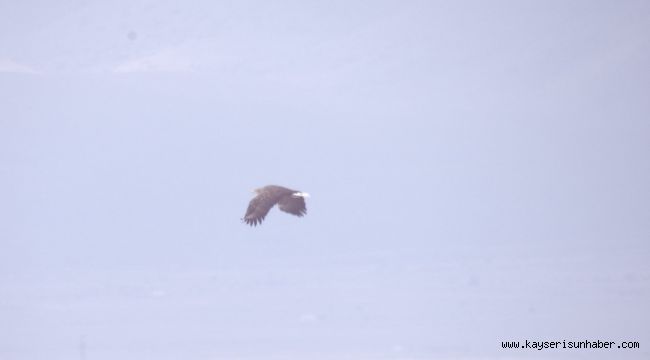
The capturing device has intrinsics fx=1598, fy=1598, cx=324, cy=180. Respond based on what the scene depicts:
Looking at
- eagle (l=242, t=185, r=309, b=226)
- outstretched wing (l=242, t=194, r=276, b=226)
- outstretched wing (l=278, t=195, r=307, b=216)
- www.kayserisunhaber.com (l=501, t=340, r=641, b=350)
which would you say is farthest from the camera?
www.kayserisunhaber.com (l=501, t=340, r=641, b=350)

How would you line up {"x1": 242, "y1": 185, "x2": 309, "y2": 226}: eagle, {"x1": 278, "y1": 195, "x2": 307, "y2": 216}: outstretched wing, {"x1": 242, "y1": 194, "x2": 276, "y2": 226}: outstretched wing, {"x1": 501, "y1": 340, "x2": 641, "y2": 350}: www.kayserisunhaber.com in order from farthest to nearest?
1. {"x1": 501, "y1": 340, "x2": 641, "y2": 350}: www.kayserisunhaber.com
2. {"x1": 278, "y1": 195, "x2": 307, "y2": 216}: outstretched wing
3. {"x1": 242, "y1": 185, "x2": 309, "y2": 226}: eagle
4. {"x1": 242, "y1": 194, "x2": 276, "y2": 226}: outstretched wing

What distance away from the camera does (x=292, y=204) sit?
153ft

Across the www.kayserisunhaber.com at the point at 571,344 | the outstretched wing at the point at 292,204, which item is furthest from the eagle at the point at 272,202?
the www.kayserisunhaber.com at the point at 571,344

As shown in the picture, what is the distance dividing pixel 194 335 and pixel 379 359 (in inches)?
1087

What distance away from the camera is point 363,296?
197 metres

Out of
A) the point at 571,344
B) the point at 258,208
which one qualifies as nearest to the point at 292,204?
the point at 258,208

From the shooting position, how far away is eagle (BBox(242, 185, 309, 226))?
45750mm

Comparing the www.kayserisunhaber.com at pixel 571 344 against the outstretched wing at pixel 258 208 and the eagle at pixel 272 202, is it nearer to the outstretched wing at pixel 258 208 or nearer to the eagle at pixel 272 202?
the eagle at pixel 272 202

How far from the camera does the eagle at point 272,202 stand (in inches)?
1801

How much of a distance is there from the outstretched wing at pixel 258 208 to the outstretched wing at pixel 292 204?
1.28 feet

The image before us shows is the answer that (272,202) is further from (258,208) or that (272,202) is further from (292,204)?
(292,204)

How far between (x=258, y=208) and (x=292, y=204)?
3.95 feet

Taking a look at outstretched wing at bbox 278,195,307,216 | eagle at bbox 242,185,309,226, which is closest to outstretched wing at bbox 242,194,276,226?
eagle at bbox 242,185,309,226

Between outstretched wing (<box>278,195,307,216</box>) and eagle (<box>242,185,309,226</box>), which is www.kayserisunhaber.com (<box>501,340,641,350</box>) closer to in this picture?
outstretched wing (<box>278,195,307,216</box>)
